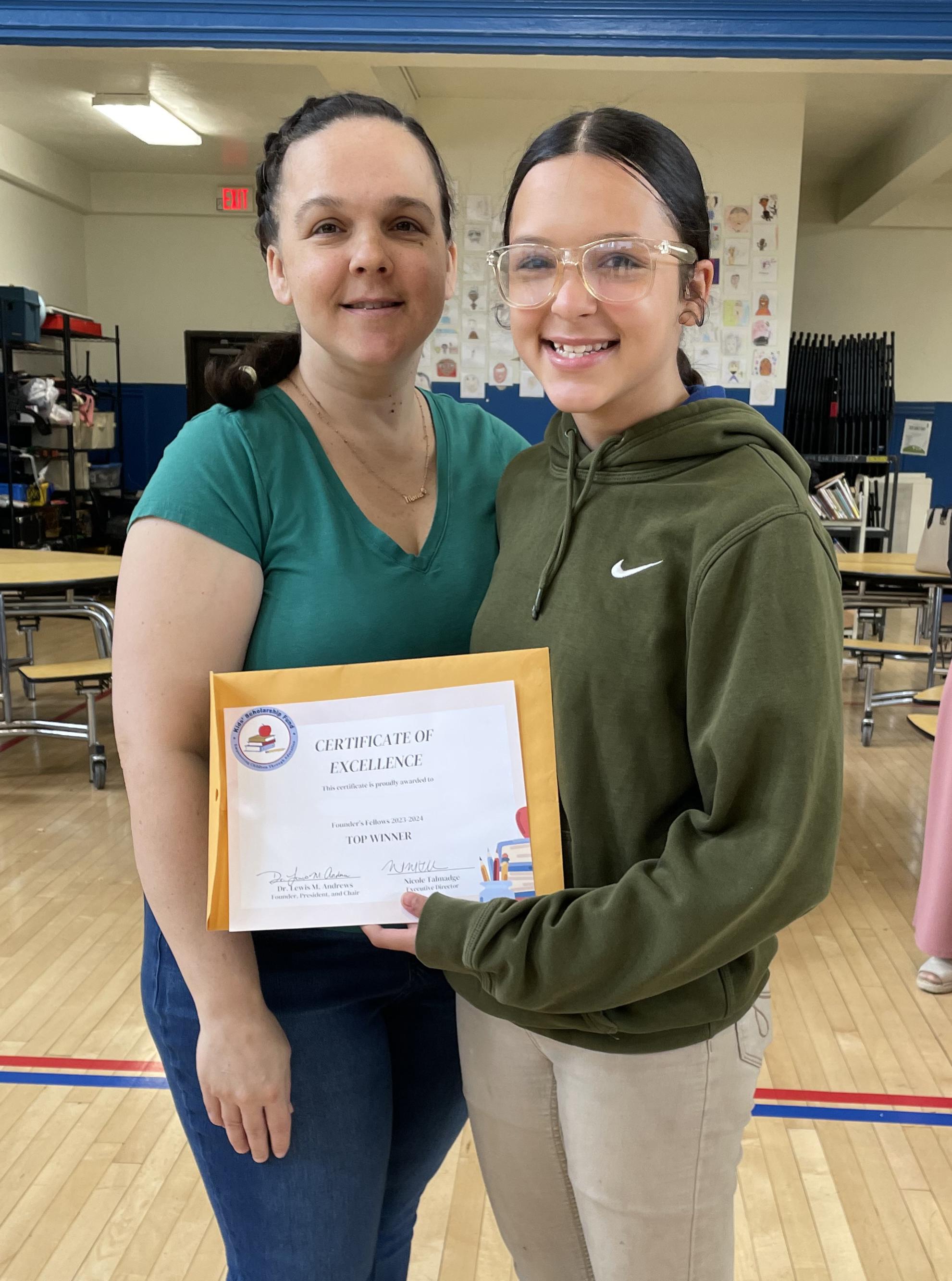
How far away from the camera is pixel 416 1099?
137cm

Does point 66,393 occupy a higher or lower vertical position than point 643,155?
higher

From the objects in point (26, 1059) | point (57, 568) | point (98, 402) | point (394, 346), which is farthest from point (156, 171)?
point (394, 346)

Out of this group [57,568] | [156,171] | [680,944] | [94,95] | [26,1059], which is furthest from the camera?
[156,171]

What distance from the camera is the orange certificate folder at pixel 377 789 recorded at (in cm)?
109

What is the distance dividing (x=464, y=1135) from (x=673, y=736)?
6.13ft

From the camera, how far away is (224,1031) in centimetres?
117

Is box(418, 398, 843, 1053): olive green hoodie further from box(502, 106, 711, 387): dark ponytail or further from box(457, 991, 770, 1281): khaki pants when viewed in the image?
box(502, 106, 711, 387): dark ponytail

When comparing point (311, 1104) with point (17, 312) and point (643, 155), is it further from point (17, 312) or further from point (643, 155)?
point (17, 312)

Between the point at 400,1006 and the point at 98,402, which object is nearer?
the point at 400,1006

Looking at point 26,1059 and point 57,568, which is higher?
point 57,568

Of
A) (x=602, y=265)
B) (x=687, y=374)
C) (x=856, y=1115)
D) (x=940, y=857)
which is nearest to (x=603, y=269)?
(x=602, y=265)

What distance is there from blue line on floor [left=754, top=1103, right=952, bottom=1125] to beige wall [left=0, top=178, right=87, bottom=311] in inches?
380

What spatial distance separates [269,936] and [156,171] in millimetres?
11436

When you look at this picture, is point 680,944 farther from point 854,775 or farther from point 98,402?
point 98,402
